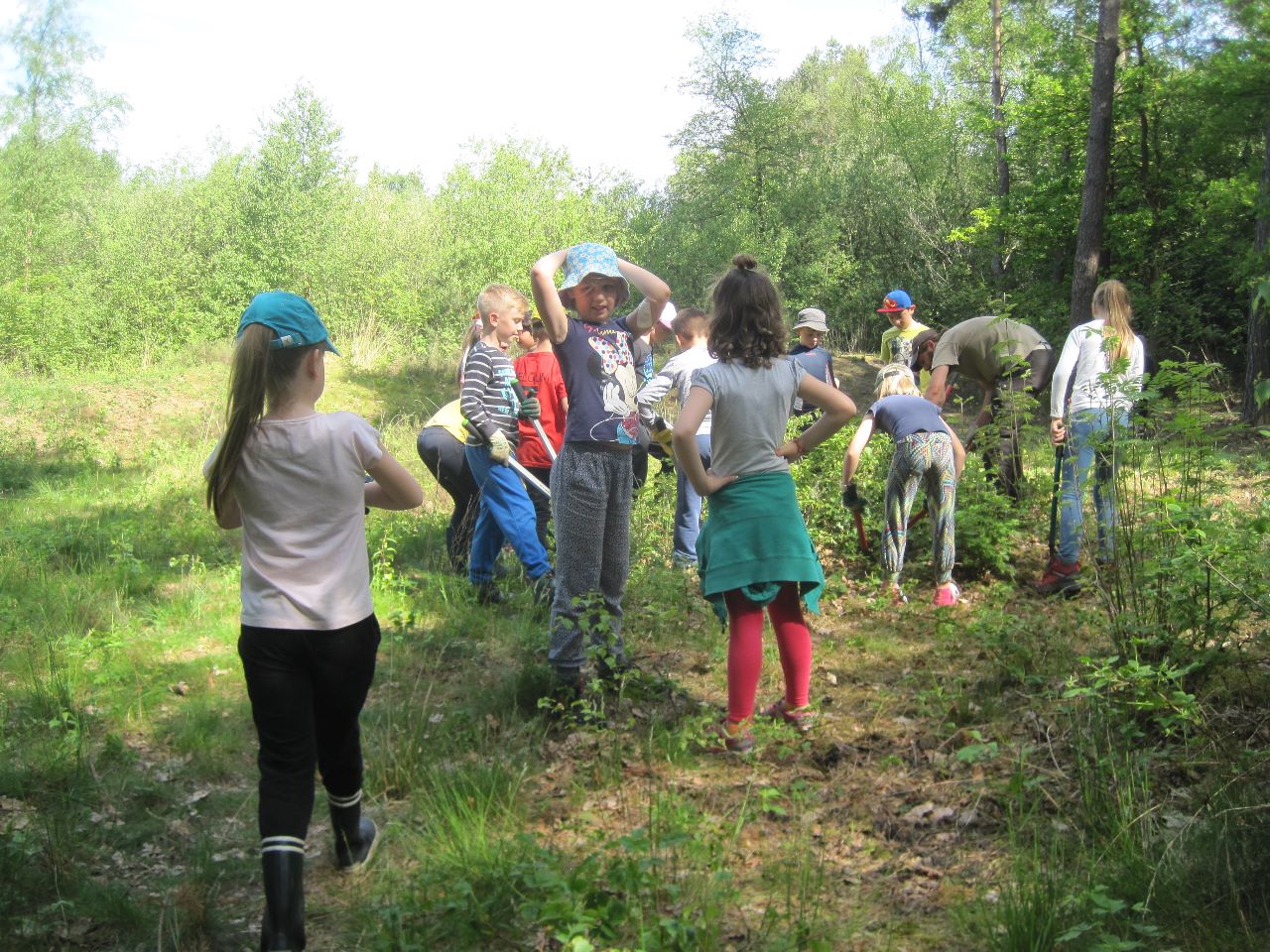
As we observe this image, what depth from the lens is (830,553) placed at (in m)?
7.99

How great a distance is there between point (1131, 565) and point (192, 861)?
380 cm

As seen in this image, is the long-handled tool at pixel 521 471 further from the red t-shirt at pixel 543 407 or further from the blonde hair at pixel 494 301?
the blonde hair at pixel 494 301

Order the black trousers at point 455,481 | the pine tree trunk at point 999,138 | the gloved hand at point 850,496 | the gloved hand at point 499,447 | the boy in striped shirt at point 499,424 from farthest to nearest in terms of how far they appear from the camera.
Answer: the pine tree trunk at point 999,138
the black trousers at point 455,481
the gloved hand at point 850,496
the boy in striped shirt at point 499,424
the gloved hand at point 499,447

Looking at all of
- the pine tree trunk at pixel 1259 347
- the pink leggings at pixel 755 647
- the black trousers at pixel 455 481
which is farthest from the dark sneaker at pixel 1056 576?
the pine tree trunk at pixel 1259 347

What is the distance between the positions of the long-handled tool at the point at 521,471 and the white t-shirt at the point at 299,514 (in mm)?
3305

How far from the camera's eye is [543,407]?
729 cm

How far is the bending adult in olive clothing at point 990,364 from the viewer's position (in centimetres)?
757

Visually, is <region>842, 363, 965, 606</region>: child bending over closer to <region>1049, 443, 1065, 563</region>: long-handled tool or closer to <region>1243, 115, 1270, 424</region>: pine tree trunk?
<region>1049, 443, 1065, 563</region>: long-handled tool

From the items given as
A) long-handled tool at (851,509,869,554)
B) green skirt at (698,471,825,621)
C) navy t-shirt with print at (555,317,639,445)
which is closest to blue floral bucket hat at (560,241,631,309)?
navy t-shirt with print at (555,317,639,445)

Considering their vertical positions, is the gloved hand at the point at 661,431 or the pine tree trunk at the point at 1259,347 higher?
the pine tree trunk at the point at 1259,347

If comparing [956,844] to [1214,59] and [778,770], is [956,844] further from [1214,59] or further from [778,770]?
[1214,59]

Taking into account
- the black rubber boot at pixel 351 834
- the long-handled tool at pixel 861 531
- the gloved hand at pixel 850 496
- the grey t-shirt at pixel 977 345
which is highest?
the grey t-shirt at pixel 977 345

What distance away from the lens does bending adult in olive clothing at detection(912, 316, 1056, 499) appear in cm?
757

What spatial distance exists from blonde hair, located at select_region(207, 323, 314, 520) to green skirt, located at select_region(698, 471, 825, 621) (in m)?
1.88
